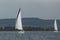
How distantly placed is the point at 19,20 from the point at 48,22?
187 ft

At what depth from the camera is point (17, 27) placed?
2438 inches

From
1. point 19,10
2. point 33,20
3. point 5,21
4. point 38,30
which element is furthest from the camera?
point 33,20

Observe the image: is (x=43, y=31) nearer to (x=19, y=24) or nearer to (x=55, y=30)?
(x=55, y=30)

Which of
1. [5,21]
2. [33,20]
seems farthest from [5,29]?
[33,20]

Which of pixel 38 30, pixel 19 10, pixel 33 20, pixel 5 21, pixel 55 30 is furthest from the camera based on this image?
pixel 33 20

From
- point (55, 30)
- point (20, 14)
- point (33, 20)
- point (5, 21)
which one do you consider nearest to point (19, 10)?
point (20, 14)

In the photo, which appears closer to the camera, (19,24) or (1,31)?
(19,24)

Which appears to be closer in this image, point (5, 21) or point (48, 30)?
point (48, 30)

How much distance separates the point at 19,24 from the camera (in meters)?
62.4

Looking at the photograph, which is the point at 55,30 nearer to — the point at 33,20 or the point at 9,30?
the point at 9,30

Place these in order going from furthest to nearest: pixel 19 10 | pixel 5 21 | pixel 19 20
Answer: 1. pixel 5 21
2. pixel 19 20
3. pixel 19 10

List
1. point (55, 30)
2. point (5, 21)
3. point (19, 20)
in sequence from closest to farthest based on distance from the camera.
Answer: point (19, 20)
point (55, 30)
point (5, 21)

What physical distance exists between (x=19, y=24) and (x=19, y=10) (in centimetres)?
454

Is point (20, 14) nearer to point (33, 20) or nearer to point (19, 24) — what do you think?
point (19, 24)
